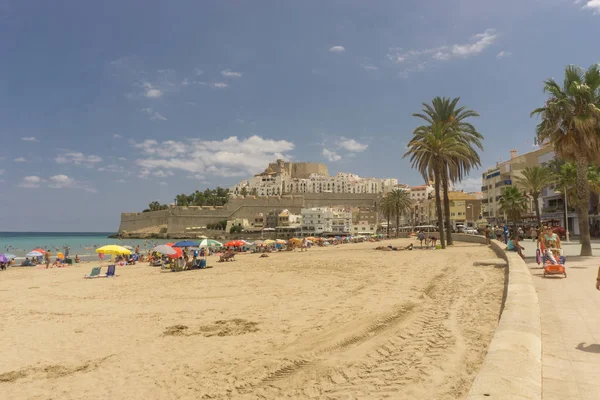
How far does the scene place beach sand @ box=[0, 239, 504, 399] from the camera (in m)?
4.73

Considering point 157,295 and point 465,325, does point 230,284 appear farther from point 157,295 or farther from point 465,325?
point 465,325

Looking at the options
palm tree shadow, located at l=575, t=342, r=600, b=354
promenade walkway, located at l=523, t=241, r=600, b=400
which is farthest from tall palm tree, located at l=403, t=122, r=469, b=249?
palm tree shadow, located at l=575, t=342, r=600, b=354

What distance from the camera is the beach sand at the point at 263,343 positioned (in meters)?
4.73

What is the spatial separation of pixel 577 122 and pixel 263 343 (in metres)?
15.0

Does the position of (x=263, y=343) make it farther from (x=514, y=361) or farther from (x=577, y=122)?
(x=577, y=122)

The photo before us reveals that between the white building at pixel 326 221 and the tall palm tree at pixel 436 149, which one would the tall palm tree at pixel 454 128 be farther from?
the white building at pixel 326 221

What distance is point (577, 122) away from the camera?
1492 centimetres

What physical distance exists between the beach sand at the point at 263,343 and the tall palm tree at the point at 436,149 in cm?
1695

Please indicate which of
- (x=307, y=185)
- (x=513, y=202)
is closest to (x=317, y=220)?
(x=307, y=185)

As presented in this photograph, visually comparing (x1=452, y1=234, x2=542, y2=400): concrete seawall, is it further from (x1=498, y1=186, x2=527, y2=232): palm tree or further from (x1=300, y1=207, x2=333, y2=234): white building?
(x1=300, y1=207, x2=333, y2=234): white building

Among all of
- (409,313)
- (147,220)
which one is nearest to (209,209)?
(147,220)

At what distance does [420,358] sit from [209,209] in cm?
12647

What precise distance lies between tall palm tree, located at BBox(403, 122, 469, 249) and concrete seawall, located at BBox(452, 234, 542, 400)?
934 inches

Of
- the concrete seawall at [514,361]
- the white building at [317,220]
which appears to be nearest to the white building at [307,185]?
the white building at [317,220]
